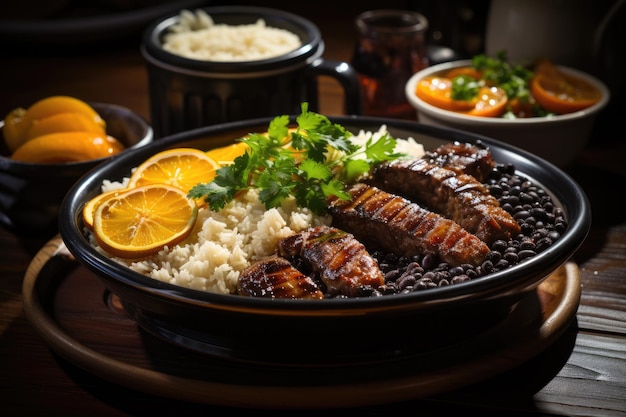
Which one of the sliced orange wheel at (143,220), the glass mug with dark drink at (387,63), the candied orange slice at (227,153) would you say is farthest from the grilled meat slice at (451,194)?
the glass mug with dark drink at (387,63)

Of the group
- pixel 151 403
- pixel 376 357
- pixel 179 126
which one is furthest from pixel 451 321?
pixel 179 126

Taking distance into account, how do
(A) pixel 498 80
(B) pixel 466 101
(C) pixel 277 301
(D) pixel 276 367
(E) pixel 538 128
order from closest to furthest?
(C) pixel 277 301
(D) pixel 276 367
(E) pixel 538 128
(B) pixel 466 101
(A) pixel 498 80

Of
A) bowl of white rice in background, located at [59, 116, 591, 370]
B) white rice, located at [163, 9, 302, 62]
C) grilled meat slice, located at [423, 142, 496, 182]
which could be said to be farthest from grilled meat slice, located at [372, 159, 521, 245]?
white rice, located at [163, 9, 302, 62]

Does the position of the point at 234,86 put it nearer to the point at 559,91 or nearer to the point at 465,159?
the point at 465,159

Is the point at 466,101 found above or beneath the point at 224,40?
beneath

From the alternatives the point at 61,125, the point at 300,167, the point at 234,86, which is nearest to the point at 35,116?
the point at 61,125

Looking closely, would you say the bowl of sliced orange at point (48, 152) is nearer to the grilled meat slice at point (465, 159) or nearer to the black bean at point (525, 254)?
the grilled meat slice at point (465, 159)

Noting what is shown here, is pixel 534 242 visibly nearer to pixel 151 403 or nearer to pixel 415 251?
pixel 415 251
